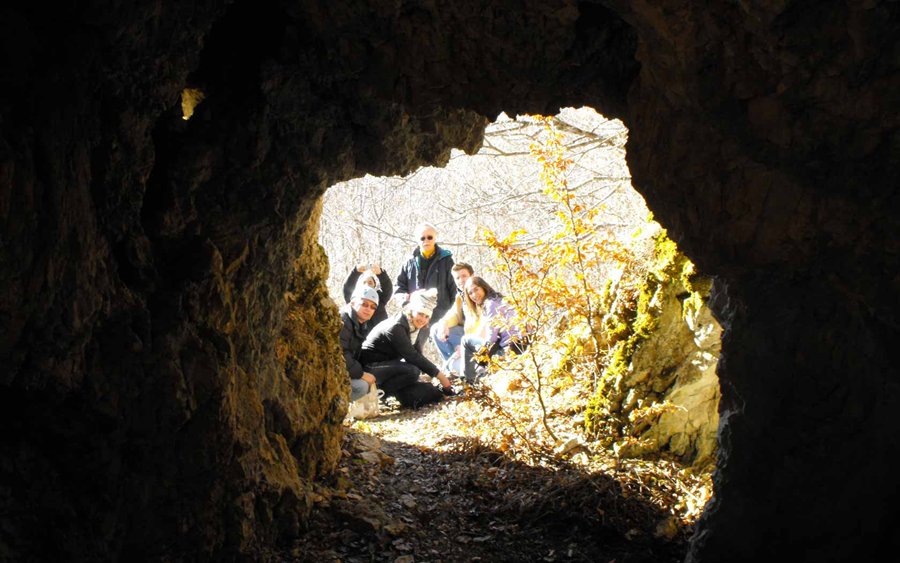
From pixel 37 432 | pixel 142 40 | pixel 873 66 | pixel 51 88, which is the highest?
pixel 873 66

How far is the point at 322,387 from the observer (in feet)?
17.5

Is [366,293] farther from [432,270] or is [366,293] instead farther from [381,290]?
[432,270]

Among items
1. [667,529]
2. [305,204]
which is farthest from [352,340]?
[667,529]

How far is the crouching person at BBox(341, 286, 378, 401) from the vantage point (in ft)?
27.5

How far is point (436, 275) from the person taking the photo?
32.3 ft

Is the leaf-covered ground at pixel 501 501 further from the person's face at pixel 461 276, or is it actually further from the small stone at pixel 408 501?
the person's face at pixel 461 276

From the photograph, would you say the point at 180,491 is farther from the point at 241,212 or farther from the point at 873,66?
the point at 873,66

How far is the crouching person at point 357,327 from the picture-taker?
27.5 ft

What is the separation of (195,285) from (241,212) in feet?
1.74

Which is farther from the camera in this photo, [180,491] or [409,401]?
[409,401]

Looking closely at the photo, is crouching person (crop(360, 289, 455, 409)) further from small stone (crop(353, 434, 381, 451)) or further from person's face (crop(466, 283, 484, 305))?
small stone (crop(353, 434, 381, 451))

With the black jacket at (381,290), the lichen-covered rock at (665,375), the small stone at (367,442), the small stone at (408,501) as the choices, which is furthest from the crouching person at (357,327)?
the lichen-covered rock at (665,375)

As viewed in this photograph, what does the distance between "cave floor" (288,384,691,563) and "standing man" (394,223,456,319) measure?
408 centimetres

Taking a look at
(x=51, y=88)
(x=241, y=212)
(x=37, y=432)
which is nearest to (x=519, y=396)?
(x=241, y=212)
